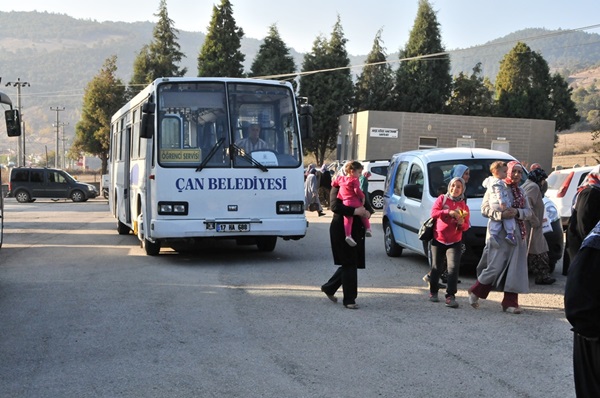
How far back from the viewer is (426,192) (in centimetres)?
1195

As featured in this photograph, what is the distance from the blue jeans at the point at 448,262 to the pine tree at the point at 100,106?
5416 cm

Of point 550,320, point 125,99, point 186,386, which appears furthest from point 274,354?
point 125,99

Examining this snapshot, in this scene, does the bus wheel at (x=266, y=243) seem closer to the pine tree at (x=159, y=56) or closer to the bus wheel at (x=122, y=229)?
the bus wheel at (x=122, y=229)

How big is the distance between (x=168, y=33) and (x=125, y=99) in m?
7.11

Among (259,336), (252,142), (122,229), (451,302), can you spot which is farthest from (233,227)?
(122,229)

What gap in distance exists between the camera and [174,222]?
12172 mm

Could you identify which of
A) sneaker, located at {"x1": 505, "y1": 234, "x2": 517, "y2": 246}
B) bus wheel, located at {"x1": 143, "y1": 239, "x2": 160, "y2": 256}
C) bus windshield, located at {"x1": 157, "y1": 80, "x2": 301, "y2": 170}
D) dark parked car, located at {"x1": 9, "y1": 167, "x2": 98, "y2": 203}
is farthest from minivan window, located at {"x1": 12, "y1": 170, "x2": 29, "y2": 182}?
sneaker, located at {"x1": 505, "y1": 234, "x2": 517, "y2": 246}

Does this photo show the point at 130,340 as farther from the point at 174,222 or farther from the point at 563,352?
the point at 174,222

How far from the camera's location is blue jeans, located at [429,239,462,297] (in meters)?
8.95

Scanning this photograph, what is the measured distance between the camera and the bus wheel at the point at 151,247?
13.6 meters

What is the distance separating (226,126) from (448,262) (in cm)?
→ 501

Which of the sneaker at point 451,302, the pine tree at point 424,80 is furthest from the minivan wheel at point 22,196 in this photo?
the sneaker at point 451,302

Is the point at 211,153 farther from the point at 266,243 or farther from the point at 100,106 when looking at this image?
the point at 100,106

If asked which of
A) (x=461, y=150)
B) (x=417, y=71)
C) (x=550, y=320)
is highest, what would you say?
(x=417, y=71)
